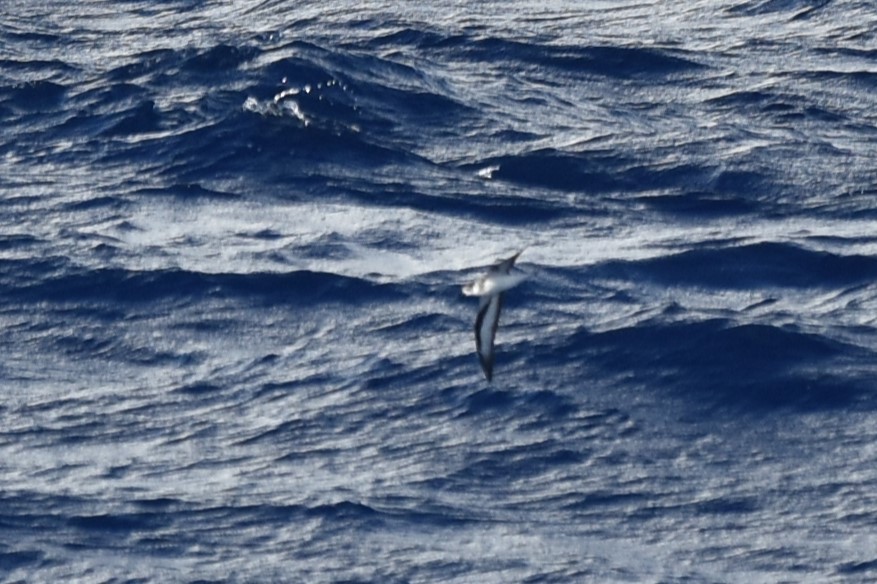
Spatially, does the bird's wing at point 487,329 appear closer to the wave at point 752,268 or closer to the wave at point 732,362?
the wave at point 732,362

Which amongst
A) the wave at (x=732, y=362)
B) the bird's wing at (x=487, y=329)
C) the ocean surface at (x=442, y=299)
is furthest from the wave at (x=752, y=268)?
the bird's wing at (x=487, y=329)

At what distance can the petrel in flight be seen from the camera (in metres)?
16.0

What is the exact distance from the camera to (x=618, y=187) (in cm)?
2467

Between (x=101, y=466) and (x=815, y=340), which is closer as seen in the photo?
(x=101, y=466)

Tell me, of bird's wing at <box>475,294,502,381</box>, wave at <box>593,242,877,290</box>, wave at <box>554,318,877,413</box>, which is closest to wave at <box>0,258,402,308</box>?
wave at <box>554,318,877,413</box>

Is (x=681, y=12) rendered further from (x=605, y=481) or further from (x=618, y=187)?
(x=605, y=481)

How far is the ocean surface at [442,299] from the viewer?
18.2 metres

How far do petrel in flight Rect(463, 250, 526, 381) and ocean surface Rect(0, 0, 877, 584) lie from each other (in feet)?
7.00

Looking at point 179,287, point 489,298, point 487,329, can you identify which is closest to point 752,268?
point 179,287

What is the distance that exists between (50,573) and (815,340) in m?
7.45

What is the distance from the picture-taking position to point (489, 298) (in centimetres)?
1659

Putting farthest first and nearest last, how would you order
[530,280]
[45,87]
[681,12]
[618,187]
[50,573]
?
[681,12] → [45,87] → [618,187] → [530,280] → [50,573]

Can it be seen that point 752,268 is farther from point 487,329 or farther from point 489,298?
point 487,329

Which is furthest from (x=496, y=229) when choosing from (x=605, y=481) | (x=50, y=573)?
(x=50, y=573)
